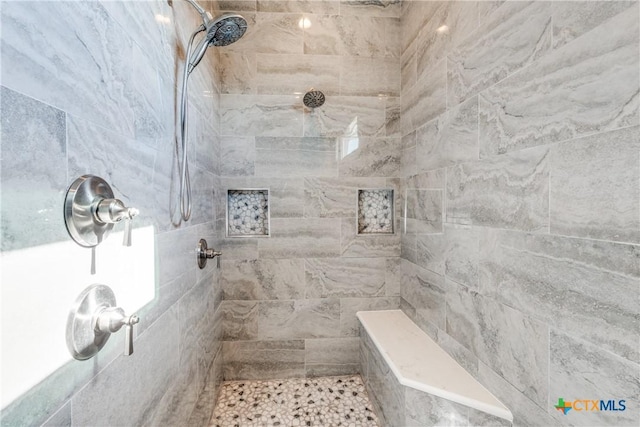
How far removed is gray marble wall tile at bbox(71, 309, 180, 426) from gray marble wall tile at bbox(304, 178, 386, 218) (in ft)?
3.85

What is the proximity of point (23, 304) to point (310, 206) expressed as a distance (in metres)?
1.69

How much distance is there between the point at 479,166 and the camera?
131 centimetres

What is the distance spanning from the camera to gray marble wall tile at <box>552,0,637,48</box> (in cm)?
77

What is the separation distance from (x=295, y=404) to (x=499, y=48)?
7.34ft

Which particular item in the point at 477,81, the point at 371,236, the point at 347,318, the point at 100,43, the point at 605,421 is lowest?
the point at 347,318

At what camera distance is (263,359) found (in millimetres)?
2121

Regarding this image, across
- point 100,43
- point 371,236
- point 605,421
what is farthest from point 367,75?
point 605,421

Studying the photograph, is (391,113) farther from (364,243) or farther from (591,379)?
(591,379)

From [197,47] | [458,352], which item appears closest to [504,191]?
[458,352]

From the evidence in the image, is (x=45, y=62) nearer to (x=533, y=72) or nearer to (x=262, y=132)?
(x=533, y=72)

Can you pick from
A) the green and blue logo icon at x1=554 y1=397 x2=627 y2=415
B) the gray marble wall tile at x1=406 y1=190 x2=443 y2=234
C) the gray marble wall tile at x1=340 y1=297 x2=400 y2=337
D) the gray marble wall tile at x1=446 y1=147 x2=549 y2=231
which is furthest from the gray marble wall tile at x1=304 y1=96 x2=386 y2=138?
the green and blue logo icon at x1=554 y1=397 x2=627 y2=415

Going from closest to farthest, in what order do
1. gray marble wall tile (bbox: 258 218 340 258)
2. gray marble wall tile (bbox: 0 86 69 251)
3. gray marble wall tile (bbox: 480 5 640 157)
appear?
1. gray marble wall tile (bbox: 0 86 69 251)
2. gray marble wall tile (bbox: 480 5 640 157)
3. gray marble wall tile (bbox: 258 218 340 258)

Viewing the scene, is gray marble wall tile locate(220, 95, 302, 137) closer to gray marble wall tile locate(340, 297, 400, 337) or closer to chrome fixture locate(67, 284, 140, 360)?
gray marble wall tile locate(340, 297, 400, 337)

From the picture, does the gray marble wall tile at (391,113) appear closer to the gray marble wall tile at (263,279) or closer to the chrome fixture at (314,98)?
the chrome fixture at (314,98)
